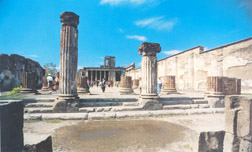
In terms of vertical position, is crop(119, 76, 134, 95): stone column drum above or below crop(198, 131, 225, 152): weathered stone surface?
above

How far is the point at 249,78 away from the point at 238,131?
911 centimetres

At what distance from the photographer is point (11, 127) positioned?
1.77 metres

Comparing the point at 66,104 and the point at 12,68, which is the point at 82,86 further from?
the point at 12,68

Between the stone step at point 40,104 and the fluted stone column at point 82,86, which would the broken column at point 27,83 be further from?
the stone step at point 40,104

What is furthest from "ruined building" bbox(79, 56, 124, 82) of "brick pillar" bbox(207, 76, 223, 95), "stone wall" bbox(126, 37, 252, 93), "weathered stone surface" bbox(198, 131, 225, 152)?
"weathered stone surface" bbox(198, 131, 225, 152)

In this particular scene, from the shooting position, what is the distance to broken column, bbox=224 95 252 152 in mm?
2531

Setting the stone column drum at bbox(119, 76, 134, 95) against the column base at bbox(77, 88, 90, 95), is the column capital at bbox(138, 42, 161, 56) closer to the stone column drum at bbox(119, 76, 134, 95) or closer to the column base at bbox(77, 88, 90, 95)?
the stone column drum at bbox(119, 76, 134, 95)

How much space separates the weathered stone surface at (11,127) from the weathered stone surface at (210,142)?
2874 mm

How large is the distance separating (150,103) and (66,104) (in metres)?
3.77

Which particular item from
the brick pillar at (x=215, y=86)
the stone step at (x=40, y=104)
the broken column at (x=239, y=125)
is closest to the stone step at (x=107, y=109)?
the stone step at (x=40, y=104)

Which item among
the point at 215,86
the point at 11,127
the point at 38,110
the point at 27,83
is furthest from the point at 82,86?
the point at 11,127

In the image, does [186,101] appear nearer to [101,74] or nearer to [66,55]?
[66,55]

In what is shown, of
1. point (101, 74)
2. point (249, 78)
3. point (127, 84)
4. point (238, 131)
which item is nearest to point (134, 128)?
point (238, 131)

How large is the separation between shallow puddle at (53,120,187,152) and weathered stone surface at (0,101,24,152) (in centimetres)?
135
